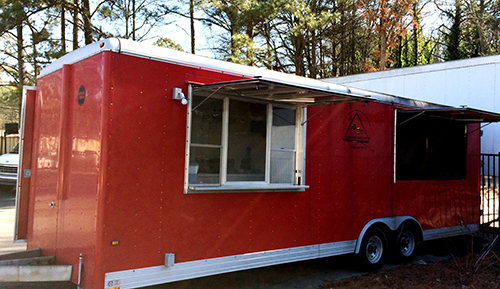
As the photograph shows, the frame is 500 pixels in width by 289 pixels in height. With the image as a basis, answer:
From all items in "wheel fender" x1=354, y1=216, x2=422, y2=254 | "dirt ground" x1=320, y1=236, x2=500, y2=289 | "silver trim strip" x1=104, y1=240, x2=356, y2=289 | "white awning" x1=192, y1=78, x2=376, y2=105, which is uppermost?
"white awning" x1=192, y1=78, x2=376, y2=105

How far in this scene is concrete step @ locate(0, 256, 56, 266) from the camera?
4.60 m

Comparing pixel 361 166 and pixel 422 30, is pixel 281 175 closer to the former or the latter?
pixel 361 166

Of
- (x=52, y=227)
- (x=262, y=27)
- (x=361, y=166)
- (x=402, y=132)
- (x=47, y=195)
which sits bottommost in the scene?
(x=52, y=227)

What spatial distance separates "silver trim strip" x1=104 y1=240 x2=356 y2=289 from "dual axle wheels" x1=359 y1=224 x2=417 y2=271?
1.33 ft

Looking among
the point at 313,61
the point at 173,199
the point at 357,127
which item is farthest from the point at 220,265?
the point at 313,61

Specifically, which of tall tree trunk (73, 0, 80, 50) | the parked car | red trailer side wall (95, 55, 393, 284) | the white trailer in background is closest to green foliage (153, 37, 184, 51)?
tall tree trunk (73, 0, 80, 50)

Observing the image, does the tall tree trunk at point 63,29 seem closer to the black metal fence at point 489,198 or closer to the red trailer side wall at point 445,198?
the red trailer side wall at point 445,198

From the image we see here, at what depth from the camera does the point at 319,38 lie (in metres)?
23.4

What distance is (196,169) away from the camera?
494 centimetres

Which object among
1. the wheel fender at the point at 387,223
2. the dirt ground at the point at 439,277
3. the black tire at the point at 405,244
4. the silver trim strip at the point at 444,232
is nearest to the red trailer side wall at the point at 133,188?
the wheel fender at the point at 387,223

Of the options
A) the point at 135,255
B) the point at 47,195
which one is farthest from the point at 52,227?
the point at 135,255

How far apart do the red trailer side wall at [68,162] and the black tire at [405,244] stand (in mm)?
5045

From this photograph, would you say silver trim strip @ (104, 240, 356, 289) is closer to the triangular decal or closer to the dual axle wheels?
the dual axle wheels

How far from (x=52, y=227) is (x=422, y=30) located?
36.1 meters
